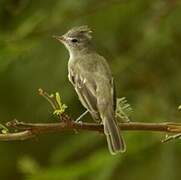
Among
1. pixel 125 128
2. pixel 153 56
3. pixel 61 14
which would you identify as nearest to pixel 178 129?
pixel 125 128

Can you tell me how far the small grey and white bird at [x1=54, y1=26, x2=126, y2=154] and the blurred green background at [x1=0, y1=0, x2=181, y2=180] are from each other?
19.8 inches

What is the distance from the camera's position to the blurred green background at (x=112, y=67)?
22.6ft

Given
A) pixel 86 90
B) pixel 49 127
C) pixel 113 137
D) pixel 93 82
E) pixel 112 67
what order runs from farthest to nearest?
pixel 112 67, pixel 93 82, pixel 86 90, pixel 113 137, pixel 49 127

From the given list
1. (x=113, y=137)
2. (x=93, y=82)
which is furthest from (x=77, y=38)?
(x=113, y=137)

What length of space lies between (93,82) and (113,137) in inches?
32.8

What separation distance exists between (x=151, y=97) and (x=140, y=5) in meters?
0.92

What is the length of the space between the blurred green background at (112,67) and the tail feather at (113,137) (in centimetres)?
184

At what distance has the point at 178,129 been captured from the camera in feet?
12.8

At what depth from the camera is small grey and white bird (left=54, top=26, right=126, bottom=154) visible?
465 centimetres

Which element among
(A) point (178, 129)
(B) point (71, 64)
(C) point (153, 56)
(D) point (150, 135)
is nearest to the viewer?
(A) point (178, 129)

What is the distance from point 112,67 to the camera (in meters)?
7.48

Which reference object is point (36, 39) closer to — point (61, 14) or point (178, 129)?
point (61, 14)

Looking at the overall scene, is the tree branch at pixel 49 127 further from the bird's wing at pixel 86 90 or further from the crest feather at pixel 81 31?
the crest feather at pixel 81 31

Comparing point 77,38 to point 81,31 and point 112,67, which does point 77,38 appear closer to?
point 81,31
